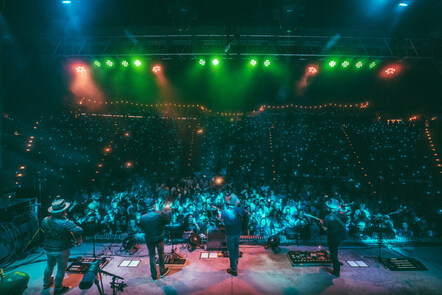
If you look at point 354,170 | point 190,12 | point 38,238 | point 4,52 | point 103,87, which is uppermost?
point 103,87

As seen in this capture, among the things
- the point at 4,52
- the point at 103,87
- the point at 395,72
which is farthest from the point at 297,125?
the point at 4,52

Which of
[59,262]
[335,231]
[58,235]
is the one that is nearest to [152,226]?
[58,235]

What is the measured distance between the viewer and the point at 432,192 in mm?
8000

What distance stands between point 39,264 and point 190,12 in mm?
7076

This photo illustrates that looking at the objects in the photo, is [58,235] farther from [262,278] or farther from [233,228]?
[262,278]

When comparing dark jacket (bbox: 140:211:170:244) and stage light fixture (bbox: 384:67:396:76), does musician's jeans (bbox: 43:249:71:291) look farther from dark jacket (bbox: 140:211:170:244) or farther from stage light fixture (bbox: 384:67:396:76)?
stage light fixture (bbox: 384:67:396:76)

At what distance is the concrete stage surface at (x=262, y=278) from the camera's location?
3824mm

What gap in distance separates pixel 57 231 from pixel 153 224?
1.66 metres

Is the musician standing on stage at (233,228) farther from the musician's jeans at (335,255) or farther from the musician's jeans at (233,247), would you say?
the musician's jeans at (335,255)

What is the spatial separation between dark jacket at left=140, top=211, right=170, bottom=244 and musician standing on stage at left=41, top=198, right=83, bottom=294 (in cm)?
111

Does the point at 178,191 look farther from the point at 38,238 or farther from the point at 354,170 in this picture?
the point at 354,170

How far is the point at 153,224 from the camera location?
3.97 metres

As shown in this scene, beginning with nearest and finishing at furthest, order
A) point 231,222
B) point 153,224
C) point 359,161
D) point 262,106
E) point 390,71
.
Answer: point 153,224 → point 231,222 → point 359,161 → point 390,71 → point 262,106

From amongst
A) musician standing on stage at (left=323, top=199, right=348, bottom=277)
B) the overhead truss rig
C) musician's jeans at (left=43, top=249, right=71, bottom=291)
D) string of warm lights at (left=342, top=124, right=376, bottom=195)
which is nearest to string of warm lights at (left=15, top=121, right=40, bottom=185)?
the overhead truss rig
